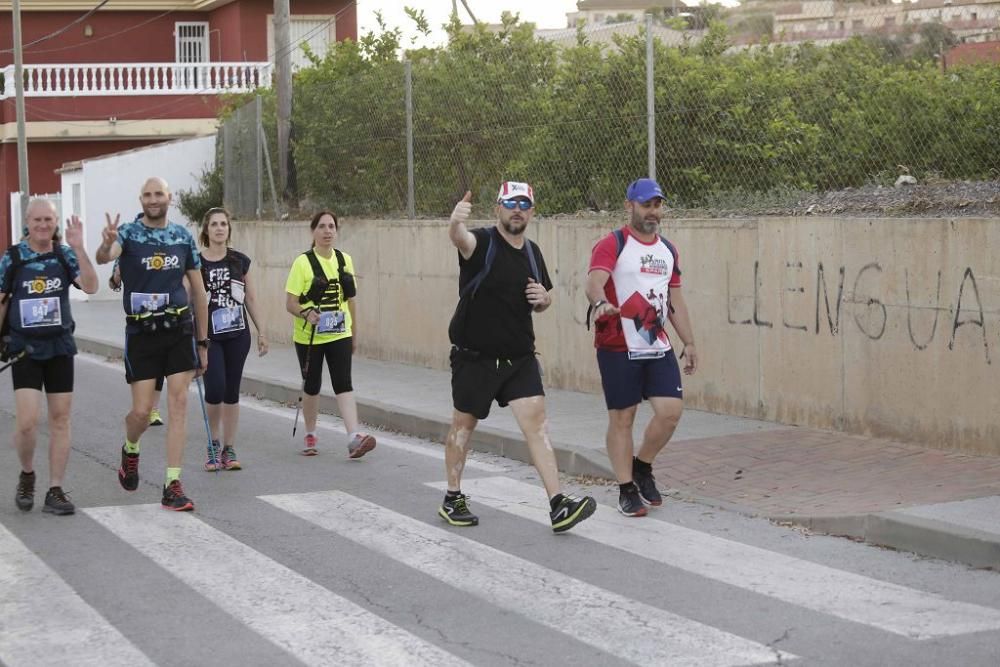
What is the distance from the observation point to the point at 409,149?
56.8 feet

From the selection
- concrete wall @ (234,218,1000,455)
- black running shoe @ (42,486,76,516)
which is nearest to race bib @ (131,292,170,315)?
black running shoe @ (42,486,76,516)

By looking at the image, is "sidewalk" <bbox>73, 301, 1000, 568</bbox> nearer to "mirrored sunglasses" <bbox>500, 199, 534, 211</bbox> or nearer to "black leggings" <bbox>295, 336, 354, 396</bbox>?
"black leggings" <bbox>295, 336, 354, 396</bbox>

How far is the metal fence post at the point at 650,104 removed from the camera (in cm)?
1295

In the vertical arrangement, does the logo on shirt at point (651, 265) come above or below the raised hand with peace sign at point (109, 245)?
below

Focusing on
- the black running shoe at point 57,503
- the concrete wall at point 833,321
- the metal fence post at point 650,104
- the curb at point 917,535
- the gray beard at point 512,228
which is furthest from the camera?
the metal fence post at point 650,104

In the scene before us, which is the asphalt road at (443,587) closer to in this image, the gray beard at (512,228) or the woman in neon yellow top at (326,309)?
the woman in neon yellow top at (326,309)

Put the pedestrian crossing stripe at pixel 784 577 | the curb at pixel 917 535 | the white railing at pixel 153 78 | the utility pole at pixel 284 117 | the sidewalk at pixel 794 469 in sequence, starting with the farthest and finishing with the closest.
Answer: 1. the white railing at pixel 153 78
2. the utility pole at pixel 284 117
3. the sidewalk at pixel 794 469
4. the curb at pixel 917 535
5. the pedestrian crossing stripe at pixel 784 577

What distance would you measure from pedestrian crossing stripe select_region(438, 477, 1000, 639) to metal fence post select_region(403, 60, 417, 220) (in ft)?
27.3

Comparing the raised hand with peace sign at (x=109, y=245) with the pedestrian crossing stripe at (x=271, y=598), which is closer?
the pedestrian crossing stripe at (x=271, y=598)

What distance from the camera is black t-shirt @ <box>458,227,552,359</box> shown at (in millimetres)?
8359

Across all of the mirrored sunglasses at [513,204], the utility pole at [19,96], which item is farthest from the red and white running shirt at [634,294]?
the utility pole at [19,96]

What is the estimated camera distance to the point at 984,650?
5930mm

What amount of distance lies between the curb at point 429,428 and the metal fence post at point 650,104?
2879 millimetres

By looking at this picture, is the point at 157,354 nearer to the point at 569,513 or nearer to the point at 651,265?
the point at 569,513
